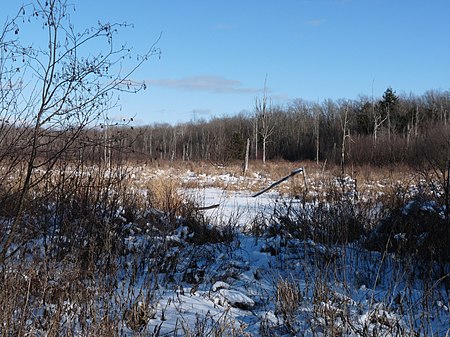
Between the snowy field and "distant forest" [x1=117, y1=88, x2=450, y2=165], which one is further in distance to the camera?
"distant forest" [x1=117, y1=88, x2=450, y2=165]

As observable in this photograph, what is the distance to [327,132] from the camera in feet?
177

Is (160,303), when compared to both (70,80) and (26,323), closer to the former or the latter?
(26,323)

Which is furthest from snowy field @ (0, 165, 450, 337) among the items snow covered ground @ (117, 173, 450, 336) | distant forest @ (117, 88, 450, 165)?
distant forest @ (117, 88, 450, 165)

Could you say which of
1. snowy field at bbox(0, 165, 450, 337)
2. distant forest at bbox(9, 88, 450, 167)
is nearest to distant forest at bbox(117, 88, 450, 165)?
distant forest at bbox(9, 88, 450, 167)

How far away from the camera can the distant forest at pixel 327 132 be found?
33.8 meters

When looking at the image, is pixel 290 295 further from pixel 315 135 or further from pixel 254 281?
pixel 315 135

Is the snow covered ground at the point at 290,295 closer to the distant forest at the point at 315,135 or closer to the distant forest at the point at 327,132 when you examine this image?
the distant forest at the point at 315,135

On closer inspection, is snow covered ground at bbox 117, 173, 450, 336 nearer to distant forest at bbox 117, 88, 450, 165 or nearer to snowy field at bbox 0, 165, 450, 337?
snowy field at bbox 0, 165, 450, 337

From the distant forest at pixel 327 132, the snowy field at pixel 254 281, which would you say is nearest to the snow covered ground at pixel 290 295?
the snowy field at pixel 254 281

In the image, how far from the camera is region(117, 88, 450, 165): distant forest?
33.8m

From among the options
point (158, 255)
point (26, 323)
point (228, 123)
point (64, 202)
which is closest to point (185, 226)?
point (158, 255)

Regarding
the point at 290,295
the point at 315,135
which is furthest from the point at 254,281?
the point at 315,135

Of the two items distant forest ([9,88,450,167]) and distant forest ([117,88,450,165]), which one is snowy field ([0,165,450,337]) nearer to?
distant forest ([9,88,450,167])

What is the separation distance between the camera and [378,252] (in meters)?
5.34
